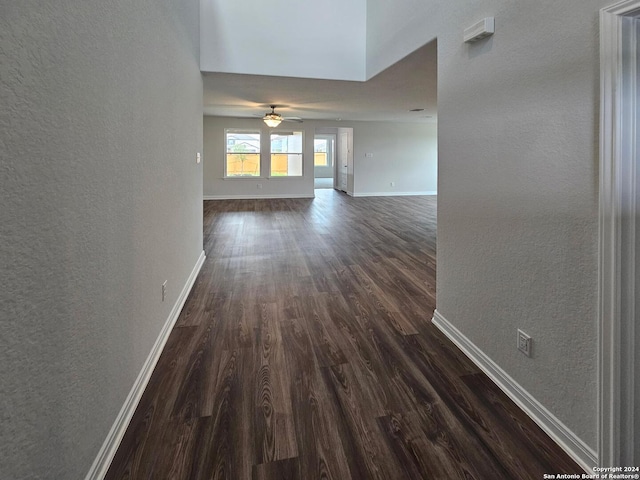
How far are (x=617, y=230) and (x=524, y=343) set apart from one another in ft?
2.38

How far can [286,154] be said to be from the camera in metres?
10.7

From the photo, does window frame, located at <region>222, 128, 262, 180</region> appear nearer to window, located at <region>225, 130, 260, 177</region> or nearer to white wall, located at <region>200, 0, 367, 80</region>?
window, located at <region>225, 130, 260, 177</region>

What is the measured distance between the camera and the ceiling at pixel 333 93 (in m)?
4.16

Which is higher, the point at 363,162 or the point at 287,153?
the point at 287,153

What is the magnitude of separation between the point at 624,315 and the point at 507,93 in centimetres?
114

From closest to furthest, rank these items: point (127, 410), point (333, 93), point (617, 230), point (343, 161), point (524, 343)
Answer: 1. point (617, 230)
2. point (127, 410)
3. point (524, 343)
4. point (333, 93)
5. point (343, 161)

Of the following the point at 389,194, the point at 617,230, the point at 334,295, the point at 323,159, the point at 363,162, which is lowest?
the point at 334,295

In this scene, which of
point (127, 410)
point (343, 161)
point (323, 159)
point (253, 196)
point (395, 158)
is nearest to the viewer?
point (127, 410)

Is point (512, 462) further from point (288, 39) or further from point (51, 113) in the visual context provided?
point (288, 39)

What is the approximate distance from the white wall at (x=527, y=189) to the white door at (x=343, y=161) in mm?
9422

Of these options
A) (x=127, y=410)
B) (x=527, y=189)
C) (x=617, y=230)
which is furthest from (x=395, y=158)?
(x=127, y=410)

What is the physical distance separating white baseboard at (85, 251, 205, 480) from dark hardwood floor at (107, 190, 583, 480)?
4 centimetres

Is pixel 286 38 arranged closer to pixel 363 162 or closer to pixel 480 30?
pixel 480 30

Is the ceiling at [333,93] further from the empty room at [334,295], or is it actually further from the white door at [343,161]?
the white door at [343,161]
